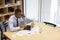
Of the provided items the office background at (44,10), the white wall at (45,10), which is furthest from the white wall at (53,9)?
the white wall at (45,10)

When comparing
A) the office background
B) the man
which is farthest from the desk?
the office background

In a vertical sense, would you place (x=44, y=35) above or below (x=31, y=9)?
below

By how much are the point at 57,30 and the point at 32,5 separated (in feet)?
7.63

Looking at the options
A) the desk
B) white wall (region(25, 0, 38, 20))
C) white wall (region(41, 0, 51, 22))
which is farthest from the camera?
white wall (region(25, 0, 38, 20))

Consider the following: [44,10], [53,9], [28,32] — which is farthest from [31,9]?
[28,32]

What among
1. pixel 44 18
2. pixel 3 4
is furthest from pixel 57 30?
pixel 3 4

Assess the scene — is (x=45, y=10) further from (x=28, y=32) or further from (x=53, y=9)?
(x=28, y=32)

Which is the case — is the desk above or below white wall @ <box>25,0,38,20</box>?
below

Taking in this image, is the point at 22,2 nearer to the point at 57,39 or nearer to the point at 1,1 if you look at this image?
the point at 1,1

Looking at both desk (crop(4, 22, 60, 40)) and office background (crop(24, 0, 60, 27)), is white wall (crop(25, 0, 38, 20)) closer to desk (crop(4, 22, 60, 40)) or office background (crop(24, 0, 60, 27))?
office background (crop(24, 0, 60, 27))

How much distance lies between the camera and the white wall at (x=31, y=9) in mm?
5021

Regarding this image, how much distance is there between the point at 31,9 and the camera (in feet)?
17.2

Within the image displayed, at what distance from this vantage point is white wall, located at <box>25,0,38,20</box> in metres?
5.02

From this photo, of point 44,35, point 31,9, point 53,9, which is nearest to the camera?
point 44,35
